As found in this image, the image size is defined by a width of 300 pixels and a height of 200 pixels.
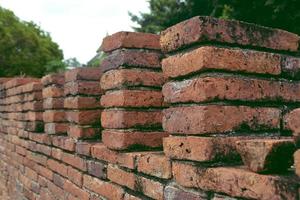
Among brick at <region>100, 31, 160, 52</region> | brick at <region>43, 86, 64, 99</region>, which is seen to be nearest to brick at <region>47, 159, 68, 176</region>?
brick at <region>43, 86, 64, 99</region>

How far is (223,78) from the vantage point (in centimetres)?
146

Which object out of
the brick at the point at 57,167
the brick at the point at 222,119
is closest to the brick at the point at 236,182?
the brick at the point at 222,119

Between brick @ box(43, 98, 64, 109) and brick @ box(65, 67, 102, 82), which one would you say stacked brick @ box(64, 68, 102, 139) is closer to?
brick @ box(65, 67, 102, 82)

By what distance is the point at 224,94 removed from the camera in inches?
57.5

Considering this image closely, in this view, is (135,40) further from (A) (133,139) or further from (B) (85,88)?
(B) (85,88)

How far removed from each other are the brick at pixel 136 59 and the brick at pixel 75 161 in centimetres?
74

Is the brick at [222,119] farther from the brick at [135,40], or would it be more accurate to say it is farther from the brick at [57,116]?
the brick at [57,116]

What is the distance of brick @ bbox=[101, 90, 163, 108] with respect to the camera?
200 cm

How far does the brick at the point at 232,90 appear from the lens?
1452 millimetres

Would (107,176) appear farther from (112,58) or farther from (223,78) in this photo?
(223,78)

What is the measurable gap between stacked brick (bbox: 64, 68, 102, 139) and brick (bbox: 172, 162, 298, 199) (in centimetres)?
105

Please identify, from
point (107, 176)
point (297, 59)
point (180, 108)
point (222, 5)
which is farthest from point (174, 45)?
point (222, 5)

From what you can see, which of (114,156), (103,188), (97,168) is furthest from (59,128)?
(114,156)

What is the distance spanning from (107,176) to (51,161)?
109 cm
